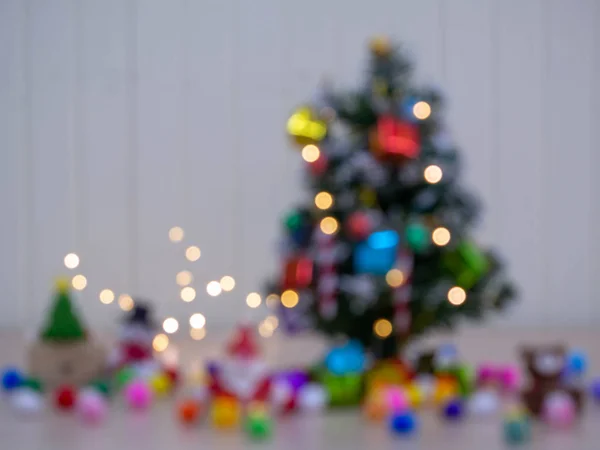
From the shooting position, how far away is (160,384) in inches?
→ 65.9

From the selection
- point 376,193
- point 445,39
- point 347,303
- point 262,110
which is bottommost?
point 347,303

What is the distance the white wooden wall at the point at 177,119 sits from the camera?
245cm

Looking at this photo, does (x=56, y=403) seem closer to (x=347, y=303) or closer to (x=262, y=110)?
(x=347, y=303)

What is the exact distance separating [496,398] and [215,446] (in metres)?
0.62

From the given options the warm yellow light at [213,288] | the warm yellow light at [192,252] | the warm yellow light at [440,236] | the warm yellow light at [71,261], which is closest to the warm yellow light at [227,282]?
the warm yellow light at [213,288]

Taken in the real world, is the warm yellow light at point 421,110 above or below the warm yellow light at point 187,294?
above

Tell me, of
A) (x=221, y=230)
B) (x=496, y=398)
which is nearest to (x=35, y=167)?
(x=221, y=230)

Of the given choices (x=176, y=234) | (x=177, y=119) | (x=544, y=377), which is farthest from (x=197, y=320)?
(x=544, y=377)

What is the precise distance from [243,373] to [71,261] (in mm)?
1168

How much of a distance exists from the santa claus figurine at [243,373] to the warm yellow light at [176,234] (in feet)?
3.26

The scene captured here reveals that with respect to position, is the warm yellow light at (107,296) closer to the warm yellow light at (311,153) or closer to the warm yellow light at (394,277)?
the warm yellow light at (311,153)

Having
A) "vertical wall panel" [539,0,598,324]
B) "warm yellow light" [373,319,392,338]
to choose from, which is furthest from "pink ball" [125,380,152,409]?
"vertical wall panel" [539,0,598,324]

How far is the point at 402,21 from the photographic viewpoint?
2.48 m

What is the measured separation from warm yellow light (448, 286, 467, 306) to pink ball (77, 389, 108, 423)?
72cm
